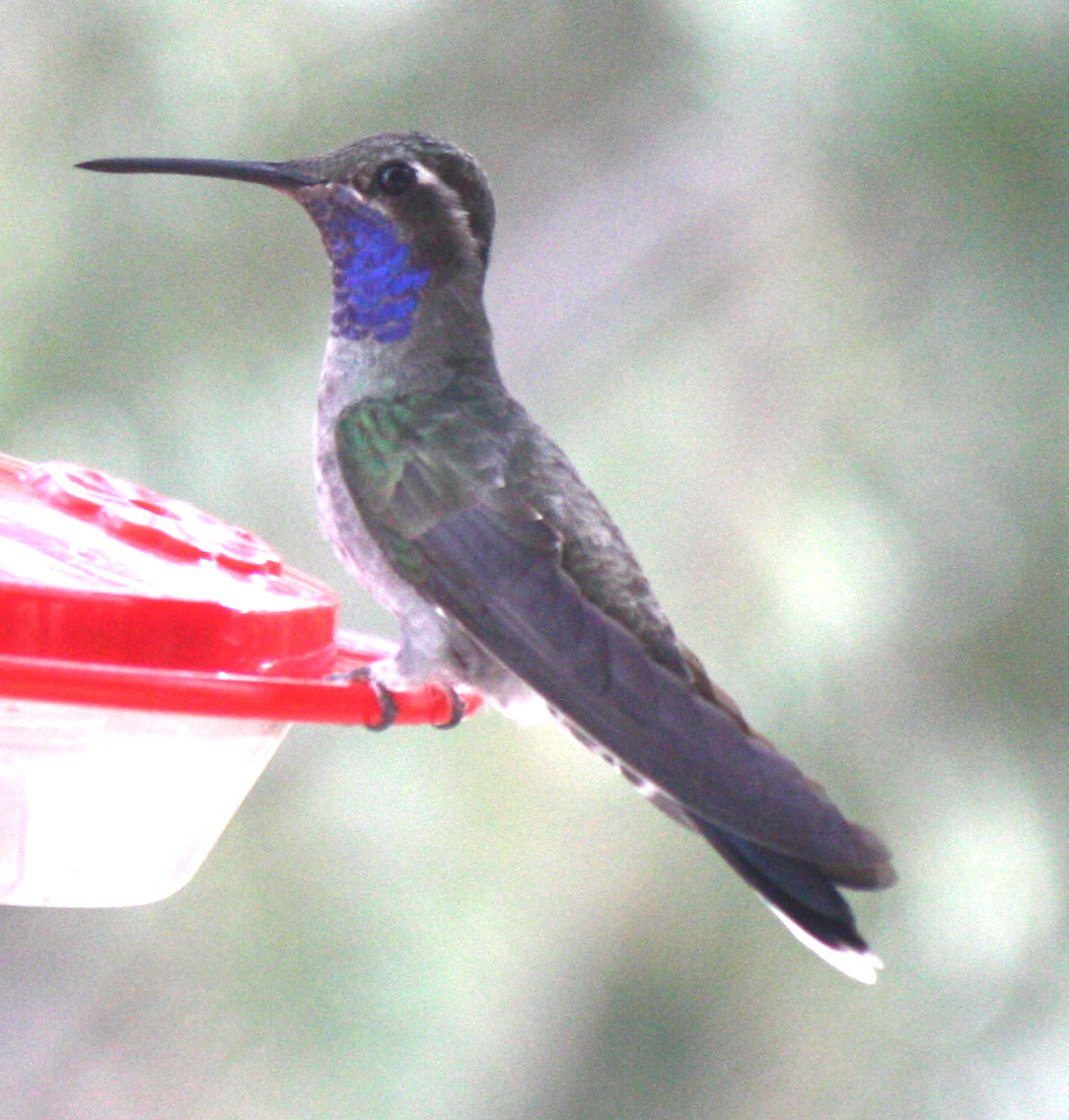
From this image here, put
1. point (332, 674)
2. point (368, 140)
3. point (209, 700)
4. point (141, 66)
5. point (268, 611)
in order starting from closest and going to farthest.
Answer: point (209, 700) → point (268, 611) → point (332, 674) → point (368, 140) → point (141, 66)

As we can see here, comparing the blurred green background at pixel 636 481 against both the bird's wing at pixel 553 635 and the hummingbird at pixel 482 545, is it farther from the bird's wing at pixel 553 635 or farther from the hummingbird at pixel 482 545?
the bird's wing at pixel 553 635

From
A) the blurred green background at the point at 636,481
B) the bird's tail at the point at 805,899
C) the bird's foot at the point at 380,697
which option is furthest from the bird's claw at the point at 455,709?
the blurred green background at the point at 636,481

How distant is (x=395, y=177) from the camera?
2.53 metres

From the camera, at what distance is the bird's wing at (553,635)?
6.32ft

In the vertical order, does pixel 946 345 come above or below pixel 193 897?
above

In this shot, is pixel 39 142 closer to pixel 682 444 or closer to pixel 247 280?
pixel 247 280

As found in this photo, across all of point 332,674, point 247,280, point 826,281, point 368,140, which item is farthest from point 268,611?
point 826,281

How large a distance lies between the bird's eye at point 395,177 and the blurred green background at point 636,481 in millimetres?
1106

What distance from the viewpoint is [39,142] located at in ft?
12.1

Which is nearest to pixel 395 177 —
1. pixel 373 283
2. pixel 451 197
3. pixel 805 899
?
pixel 451 197

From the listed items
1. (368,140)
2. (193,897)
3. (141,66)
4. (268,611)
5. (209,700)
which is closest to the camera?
(209,700)

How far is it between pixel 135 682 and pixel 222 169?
2.69 feet

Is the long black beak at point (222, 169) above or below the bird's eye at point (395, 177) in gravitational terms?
below

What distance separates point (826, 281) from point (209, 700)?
8.50 feet
